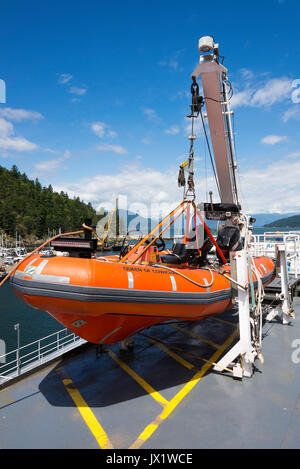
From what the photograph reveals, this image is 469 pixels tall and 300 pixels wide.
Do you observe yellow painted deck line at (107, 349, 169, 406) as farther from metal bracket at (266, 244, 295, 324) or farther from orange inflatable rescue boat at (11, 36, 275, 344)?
metal bracket at (266, 244, 295, 324)

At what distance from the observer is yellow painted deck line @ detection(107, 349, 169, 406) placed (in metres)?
5.18

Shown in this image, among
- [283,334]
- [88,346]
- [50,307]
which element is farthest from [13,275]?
[283,334]

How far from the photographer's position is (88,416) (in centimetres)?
469

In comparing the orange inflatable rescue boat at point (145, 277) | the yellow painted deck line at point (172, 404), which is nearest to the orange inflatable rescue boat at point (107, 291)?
the orange inflatable rescue boat at point (145, 277)

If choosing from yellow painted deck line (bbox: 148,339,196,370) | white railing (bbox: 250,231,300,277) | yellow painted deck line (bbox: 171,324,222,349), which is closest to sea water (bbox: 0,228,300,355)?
white railing (bbox: 250,231,300,277)

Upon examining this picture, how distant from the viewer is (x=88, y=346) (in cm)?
754

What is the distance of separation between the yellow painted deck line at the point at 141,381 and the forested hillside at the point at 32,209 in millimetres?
93337

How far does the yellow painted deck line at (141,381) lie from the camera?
17.0ft

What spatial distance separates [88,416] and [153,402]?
1113mm

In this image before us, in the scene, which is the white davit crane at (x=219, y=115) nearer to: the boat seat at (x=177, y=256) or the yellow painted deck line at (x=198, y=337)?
the boat seat at (x=177, y=256)

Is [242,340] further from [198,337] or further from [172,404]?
[198,337]

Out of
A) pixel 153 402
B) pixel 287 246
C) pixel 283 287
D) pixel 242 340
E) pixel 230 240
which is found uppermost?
pixel 230 240

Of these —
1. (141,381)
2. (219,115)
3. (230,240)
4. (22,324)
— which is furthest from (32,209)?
(141,381)

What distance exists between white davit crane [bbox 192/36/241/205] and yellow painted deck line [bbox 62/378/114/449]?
702cm
